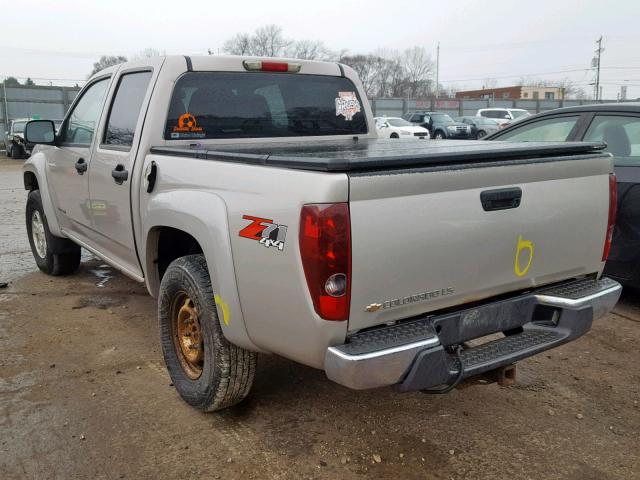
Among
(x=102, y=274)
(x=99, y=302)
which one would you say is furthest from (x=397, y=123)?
(x=99, y=302)

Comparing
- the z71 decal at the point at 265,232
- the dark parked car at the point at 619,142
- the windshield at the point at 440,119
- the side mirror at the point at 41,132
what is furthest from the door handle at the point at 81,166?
the windshield at the point at 440,119

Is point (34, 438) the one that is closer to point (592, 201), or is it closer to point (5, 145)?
point (592, 201)

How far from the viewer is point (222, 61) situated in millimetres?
4090

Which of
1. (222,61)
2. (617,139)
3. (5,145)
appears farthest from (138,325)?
(5,145)

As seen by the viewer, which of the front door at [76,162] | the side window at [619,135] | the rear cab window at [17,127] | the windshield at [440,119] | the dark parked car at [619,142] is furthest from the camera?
the windshield at [440,119]

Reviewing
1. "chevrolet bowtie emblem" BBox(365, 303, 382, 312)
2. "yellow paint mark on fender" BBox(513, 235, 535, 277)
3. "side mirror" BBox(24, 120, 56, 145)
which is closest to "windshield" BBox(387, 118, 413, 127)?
"side mirror" BBox(24, 120, 56, 145)

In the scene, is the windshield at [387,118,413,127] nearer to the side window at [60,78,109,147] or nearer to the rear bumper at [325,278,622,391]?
the side window at [60,78,109,147]

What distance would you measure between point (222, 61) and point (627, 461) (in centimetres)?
338

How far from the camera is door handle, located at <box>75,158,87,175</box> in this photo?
4426mm

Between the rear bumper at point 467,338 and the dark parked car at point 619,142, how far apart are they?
5.73 feet

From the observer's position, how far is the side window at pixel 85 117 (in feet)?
15.0

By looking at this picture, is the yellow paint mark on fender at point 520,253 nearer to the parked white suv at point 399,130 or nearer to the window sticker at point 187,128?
the window sticker at point 187,128

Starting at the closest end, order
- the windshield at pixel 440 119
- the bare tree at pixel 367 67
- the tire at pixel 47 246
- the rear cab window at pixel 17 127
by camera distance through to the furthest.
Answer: the tire at pixel 47 246 → the rear cab window at pixel 17 127 → the windshield at pixel 440 119 → the bare tree at pixel 367 67

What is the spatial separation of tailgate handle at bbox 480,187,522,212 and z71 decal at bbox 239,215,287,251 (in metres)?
0.90
